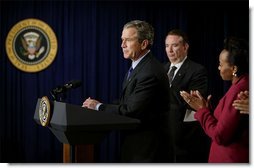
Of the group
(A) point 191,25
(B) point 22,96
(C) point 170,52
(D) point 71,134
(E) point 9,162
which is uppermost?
(A) point 191,25

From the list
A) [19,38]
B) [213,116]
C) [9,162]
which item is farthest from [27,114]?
[213,116]

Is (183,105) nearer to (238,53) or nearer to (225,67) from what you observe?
(225,67)

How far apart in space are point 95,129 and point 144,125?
0.33m

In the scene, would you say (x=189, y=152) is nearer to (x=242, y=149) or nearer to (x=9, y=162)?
(x=242, y=149)

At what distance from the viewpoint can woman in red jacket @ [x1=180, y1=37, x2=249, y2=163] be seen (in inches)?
82.0

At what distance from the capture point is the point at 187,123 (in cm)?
229

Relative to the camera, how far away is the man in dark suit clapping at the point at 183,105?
2252 mm

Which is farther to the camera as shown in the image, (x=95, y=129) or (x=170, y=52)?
(x=170, y=52)

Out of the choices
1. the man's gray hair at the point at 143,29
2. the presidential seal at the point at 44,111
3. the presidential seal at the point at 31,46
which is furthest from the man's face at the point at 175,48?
the presidential seal at the point at 44,111

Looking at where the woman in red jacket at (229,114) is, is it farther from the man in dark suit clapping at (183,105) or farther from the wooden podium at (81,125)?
the wooden podium at (81,125)

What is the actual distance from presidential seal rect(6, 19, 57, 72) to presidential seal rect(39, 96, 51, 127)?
1.24 ft

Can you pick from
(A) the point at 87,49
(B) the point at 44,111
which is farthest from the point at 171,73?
(B) the point at 44,111

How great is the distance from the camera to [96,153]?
2.29 metres

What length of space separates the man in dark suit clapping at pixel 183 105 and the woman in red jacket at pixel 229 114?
53 millimetres
